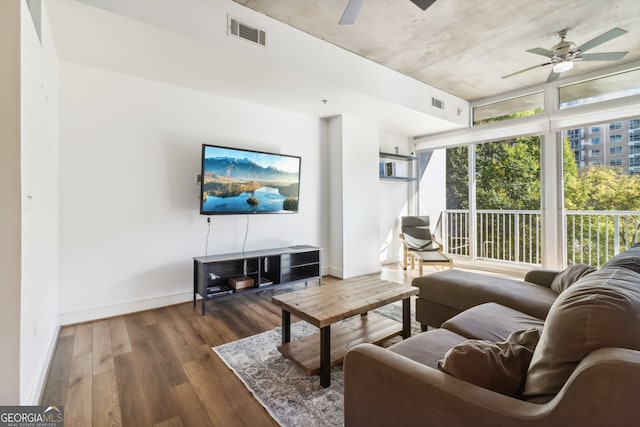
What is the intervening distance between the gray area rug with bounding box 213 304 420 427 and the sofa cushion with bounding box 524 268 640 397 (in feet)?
3.33

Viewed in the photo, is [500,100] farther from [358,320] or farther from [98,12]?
[98,12]

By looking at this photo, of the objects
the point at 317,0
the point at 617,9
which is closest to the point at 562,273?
the point at 617,9

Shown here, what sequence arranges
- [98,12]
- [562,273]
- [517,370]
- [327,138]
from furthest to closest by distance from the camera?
1. [327,138]
2. [562,273]
3. [98,12]
4. [517,370]

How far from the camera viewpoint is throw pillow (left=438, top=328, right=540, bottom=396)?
3.15 feet

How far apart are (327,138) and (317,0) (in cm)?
217

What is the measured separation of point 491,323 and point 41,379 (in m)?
2.68

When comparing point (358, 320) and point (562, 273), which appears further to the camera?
point (358, 320)

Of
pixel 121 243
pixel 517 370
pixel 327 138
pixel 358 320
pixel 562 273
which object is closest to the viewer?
pixel 517 370

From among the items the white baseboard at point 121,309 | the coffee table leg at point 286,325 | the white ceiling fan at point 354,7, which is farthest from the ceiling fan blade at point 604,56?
the white baseboard at point 121,309

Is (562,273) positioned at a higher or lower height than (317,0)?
lower

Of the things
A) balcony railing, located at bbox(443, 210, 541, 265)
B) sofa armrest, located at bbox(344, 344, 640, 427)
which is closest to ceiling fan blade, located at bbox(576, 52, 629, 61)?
balcony railing, located at bbox(443, 210, 541, 265)

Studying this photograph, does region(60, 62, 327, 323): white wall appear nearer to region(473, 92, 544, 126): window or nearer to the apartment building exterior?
region(473, 92, 544, 126): window

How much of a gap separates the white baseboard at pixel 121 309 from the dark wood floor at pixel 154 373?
78mm

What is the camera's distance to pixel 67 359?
7.00 ft
